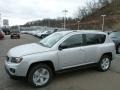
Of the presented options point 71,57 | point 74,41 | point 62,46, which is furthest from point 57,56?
point 74,41

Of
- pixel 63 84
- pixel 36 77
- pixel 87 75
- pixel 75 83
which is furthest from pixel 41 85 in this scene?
pixel 87 75

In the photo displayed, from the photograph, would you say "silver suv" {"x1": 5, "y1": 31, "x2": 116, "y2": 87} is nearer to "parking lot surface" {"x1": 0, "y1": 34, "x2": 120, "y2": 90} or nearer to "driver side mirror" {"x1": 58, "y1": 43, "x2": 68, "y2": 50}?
"driver side mirror" {"x1": 58, "y1": 43, "x2": 68, "y2": 50}

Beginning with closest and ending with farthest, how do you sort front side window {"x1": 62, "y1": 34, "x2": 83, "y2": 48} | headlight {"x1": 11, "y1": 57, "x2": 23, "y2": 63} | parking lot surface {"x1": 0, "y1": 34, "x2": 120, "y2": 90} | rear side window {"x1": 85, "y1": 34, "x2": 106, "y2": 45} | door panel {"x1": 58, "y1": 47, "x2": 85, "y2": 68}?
headlight {"x1": 11, "y1": 57, "x2": 23, "y2": 63} < parking lot surface {"x1": 0, "y1": 34, "x2": 120, "y2": 90} < door panel {"x1": 58, "y1": 47, "x2": 85, "y2": 68} < front side window {"x1": 62, "y1": 34, "x2": 83, "y2": 48} < rear side window {"x1": 85, "y1": 34, "x2": 106, "y2": 45}

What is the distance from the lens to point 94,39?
6.91m

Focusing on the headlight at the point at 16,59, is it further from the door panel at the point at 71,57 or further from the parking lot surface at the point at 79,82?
the door panel at the point at 71,57

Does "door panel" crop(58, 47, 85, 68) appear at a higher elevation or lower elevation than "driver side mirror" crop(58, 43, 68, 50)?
lower

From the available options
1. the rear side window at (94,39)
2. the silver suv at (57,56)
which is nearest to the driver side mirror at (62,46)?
the silver suv at (57,56)

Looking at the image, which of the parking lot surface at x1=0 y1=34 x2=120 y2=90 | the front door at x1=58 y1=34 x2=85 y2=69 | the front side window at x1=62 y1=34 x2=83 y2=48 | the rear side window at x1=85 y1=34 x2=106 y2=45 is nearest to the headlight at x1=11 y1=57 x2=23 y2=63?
the parking lot surface at x1=0 y1=34 x2=120 y2=90

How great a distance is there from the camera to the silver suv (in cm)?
525

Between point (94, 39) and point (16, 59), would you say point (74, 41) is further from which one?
point (16, 59)

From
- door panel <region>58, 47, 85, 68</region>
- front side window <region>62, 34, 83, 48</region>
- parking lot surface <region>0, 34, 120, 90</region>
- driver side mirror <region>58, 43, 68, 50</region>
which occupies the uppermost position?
front side window <region>62, 34, 83, 48</region>

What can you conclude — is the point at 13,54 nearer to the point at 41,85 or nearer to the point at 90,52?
the point at 41,85

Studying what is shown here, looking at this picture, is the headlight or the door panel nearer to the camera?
the headlight

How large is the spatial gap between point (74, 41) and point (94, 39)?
3.37ft
